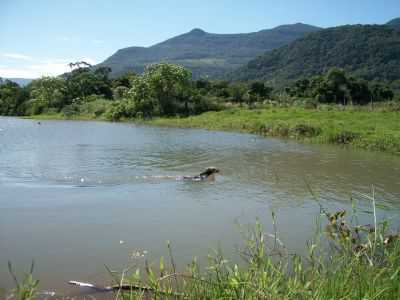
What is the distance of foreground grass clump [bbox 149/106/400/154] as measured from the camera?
782 inches

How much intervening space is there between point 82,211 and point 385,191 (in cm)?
748

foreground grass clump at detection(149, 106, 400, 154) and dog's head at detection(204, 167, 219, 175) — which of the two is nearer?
dog's head at detection(204, 167, 219, 175)

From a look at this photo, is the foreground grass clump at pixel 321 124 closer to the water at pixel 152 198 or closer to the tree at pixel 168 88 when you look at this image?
the water at pixel 152 198

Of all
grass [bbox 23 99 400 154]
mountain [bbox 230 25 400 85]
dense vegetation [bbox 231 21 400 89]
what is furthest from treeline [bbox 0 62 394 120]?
mountain [bbox 230 25 400 85]

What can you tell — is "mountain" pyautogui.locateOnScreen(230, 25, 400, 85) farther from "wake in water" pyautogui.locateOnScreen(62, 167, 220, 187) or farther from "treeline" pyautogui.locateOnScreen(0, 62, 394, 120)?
"wake in water" pyautogui.locateOnScreen(62, 167, 220, 187)

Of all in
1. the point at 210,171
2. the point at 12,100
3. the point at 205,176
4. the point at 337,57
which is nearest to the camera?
the point at 205,176

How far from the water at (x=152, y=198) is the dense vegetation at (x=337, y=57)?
289 feet

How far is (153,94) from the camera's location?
39.6 meters

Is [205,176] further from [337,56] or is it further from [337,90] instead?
[337,56]

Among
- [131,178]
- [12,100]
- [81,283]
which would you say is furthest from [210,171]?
[12,100]

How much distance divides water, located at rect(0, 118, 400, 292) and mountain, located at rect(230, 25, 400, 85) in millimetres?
88629

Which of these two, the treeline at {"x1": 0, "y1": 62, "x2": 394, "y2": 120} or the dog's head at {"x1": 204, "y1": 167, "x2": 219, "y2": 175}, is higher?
the treeline at {"x1": 0, "y1": 62, "x2": 394, "y2": 120}

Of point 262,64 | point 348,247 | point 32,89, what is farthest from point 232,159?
→ point 262,64

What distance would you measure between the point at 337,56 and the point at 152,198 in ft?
403
